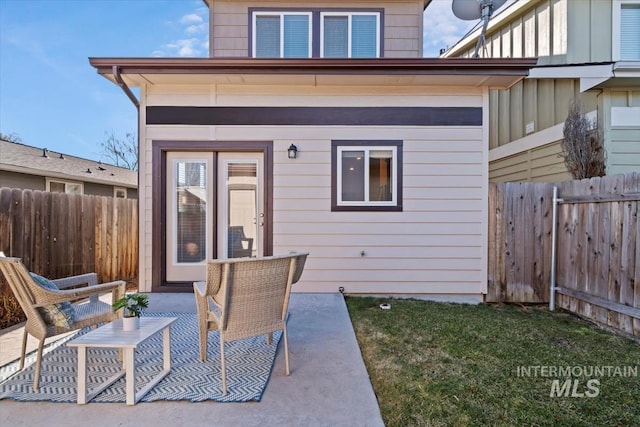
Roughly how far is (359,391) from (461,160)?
3627 millimetres

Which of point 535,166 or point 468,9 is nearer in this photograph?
point 468,9

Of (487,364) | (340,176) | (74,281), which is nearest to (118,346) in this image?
(74,281)

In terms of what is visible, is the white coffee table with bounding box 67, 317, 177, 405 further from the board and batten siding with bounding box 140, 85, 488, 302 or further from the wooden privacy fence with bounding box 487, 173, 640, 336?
the wooden privacy fence with bounding box 487, 173, 640, 336

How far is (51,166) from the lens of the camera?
916 centimetres

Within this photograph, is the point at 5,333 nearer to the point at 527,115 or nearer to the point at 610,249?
the point at 610,249

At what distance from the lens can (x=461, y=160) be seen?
4.71 m

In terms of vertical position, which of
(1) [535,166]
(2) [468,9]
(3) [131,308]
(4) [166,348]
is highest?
(2) [468,9]

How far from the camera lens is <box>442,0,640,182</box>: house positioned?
17.3 feet

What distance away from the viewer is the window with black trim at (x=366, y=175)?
4723mm

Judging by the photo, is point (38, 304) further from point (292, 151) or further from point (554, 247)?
point (554, 247)

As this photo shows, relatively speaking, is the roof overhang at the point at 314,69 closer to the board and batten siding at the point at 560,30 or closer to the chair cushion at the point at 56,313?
the board and batten siding at the point at 560,30

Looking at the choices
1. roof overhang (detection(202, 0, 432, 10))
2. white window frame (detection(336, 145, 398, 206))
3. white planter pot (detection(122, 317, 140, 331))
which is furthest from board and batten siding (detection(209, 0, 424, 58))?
white planter pot (detection(122, 317, 140, 331))

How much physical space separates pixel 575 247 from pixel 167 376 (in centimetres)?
472

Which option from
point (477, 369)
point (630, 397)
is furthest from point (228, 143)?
point (630, 397)
